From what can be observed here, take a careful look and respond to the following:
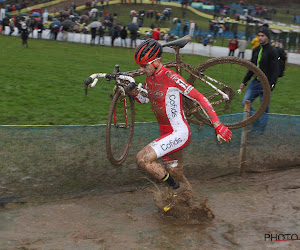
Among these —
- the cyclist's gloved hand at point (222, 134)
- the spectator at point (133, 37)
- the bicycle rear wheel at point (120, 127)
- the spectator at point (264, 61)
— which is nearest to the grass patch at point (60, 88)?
the spectator at point (264, 61)

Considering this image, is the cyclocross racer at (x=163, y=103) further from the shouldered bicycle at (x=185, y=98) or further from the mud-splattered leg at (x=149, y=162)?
the shouldered bicycle at (x=185, y=98)

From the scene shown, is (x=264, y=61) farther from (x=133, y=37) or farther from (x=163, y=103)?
(x=133, y=37)

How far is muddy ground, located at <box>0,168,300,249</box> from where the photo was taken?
5.68 metres

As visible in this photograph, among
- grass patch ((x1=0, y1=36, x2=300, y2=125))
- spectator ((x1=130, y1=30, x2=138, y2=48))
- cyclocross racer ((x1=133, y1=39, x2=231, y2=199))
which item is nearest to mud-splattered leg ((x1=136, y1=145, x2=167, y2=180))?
cyclocross racer ((x1=133, y1=39, x2=231, y2=199))

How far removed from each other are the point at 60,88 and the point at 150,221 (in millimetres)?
9913

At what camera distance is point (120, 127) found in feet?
22.8

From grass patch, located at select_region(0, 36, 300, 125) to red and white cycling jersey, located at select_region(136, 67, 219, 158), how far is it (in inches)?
209

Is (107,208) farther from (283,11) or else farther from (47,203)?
(283,11)

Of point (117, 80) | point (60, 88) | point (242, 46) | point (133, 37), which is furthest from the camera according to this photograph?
point (133, 37)

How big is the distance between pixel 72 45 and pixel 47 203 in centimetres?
2575

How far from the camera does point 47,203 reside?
6977 mm

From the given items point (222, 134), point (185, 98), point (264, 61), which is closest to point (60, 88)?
point (264, 61)

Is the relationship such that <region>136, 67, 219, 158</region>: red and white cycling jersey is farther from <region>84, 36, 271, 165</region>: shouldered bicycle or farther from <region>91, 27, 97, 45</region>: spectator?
<region>91, 27, 97, 45</region>: spectator

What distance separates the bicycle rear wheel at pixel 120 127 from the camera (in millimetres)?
6379
